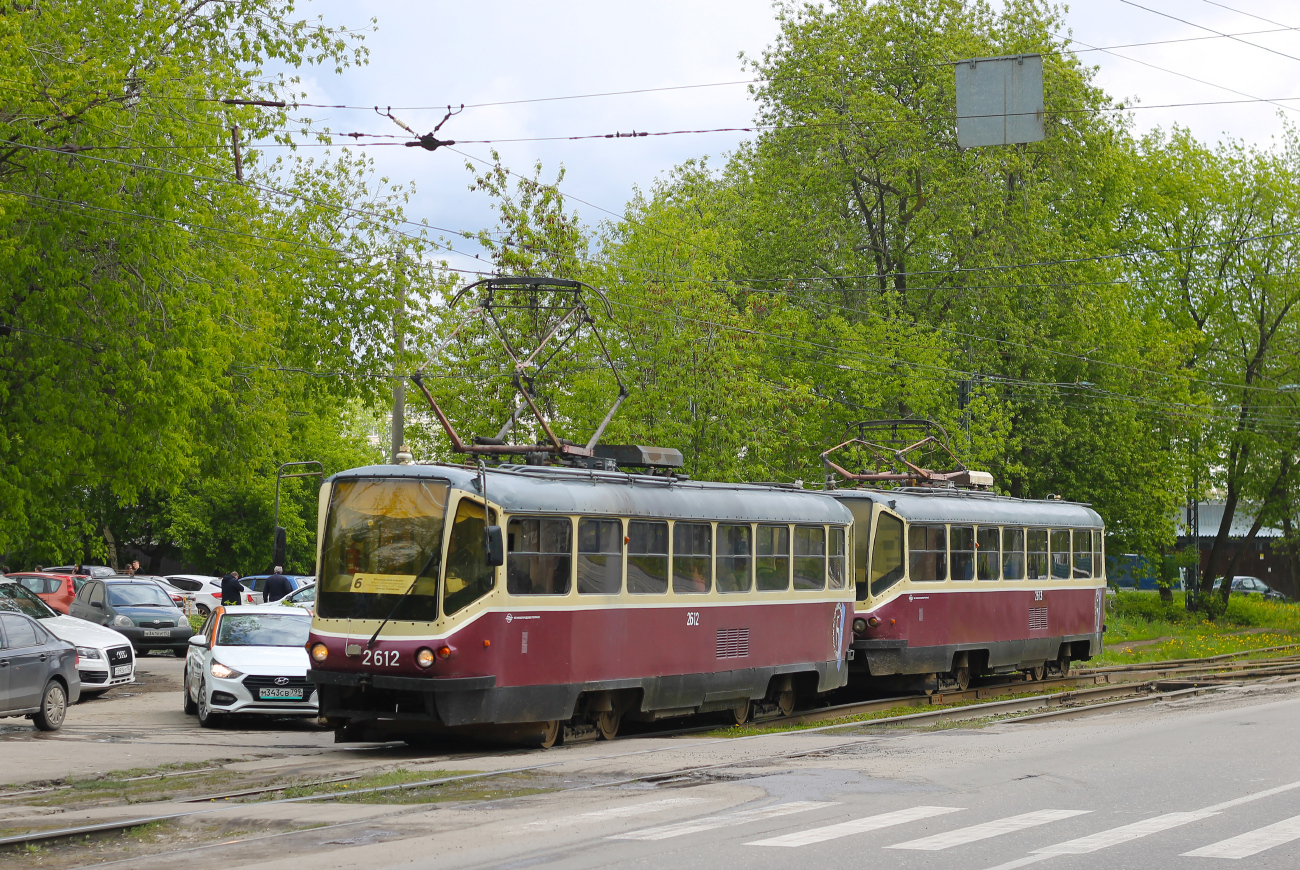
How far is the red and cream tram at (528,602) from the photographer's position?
14266 millimetres

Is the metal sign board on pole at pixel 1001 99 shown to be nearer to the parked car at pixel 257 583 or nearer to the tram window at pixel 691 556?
the tram window at pixel 691 556

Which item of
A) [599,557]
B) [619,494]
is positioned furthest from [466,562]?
[619,494]

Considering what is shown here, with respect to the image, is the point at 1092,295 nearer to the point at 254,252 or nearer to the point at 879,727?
the point at 254,252

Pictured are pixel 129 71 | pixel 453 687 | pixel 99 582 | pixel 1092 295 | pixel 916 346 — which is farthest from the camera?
pixel 1092 295

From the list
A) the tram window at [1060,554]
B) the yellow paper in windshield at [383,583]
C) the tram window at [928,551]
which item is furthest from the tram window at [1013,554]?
the yellow paper in windshield at [383,583]

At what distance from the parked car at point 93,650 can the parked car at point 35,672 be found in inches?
138

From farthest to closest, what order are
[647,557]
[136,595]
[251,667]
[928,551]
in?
[136,595] → [928,551] → [251,667] → [647,557]

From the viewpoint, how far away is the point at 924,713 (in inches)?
766

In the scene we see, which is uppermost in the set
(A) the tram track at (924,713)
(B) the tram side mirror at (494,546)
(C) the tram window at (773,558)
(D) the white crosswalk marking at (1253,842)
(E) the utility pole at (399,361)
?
(E) the utility pole at (399,361)

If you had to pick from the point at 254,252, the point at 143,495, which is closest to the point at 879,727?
the point at 254,252

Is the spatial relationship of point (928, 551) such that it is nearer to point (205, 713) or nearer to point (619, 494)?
point (619, 494)

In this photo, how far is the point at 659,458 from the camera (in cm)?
1820

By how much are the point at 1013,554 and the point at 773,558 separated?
7.96m

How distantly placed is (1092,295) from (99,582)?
27.6 meters
